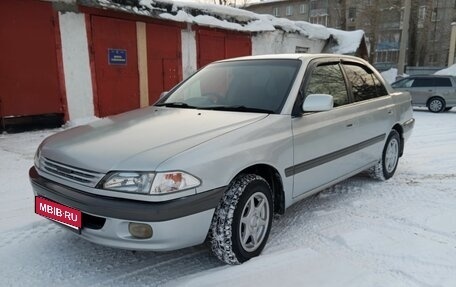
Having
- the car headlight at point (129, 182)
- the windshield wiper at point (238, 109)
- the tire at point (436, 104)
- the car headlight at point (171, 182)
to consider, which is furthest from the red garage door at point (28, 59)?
the tire at point (436, 104)

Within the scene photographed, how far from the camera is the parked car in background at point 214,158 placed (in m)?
2.44

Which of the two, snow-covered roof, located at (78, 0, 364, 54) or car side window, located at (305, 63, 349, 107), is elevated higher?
snow-covered roof, located at (78, 0, 364, 54)

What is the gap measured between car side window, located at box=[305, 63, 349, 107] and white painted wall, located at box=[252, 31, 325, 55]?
385 inches

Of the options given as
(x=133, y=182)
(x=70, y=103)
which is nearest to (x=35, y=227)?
(x=133, y=182)

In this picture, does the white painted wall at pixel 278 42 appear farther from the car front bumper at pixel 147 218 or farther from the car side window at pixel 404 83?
the car front bumper at pixel 147 218

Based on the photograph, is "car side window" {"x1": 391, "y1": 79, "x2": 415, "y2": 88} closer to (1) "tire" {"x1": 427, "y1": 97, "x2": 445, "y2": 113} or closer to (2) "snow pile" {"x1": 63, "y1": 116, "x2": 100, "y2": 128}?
(1) "tire" {"x1": 427, "y1": 97, "x2": 445, "y2": 113}

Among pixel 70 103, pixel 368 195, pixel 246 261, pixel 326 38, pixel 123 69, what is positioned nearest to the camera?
pixel 246 261

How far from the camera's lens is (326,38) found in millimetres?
17391

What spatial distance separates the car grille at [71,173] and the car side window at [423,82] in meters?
15.3

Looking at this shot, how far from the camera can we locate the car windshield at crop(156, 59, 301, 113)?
3.42 metres

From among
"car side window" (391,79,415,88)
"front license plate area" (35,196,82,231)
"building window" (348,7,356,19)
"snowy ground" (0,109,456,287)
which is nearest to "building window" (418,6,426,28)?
"building window" (348,7,356,19)

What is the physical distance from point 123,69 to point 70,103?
163cm

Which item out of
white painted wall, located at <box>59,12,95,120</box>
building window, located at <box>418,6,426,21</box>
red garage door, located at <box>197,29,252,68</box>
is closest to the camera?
white painted wall, located at <box>59,12,95,120</box>

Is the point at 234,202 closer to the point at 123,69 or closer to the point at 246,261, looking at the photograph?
the point at 246,261
